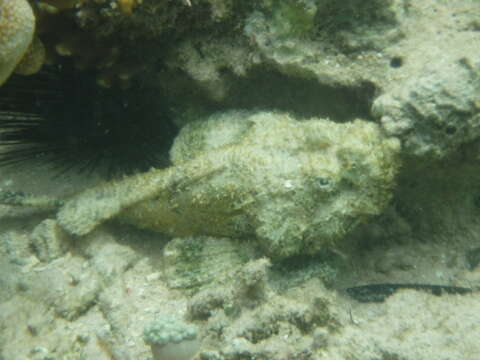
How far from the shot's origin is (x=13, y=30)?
2.31m

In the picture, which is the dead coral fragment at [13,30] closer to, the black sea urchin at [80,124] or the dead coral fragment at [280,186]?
the black sea urchin at [80,124]

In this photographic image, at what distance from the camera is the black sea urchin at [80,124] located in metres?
3.76

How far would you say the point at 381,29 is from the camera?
3668mm

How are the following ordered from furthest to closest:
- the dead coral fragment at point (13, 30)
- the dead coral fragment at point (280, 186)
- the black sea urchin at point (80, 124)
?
the black sea urchin at point (80, 124) → the dead coral fragment at point (280, 186) → the dead coral fragment at point (13, 30)

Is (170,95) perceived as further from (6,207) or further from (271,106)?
(6,207)

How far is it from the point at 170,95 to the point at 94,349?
2541mm

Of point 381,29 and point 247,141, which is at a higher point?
point 381,29

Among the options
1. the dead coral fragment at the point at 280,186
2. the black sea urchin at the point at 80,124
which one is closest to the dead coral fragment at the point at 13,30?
the black sea urchin at the point at 80,124

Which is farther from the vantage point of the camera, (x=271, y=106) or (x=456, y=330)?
(x=271, y=106)

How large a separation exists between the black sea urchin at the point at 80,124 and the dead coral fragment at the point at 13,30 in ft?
4.50

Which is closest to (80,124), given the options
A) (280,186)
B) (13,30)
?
(13,30)

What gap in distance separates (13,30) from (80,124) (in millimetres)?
1663

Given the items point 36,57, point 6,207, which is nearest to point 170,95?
point 36,57

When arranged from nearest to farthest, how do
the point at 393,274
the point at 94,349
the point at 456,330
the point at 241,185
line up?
the point at 456,330
the point at 94,349
the point at 241,185
the point at 393,274
